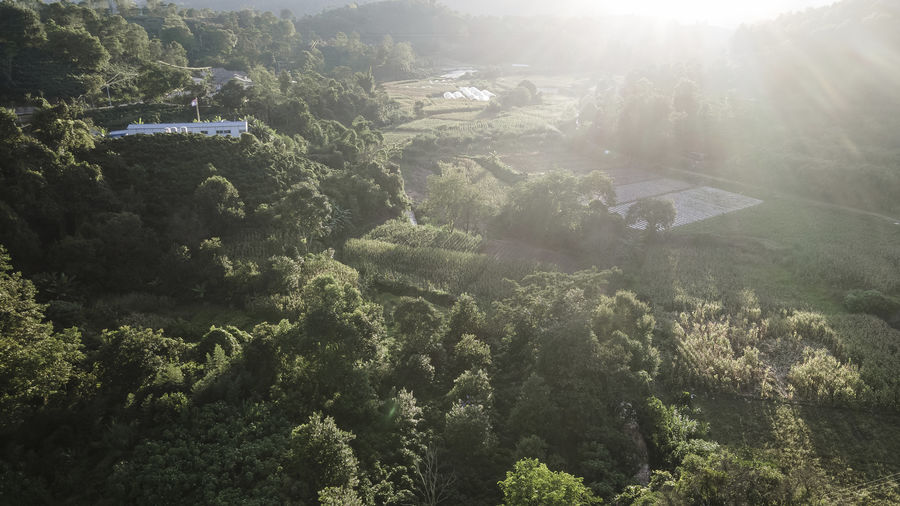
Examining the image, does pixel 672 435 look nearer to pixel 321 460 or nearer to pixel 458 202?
pixel 321 460

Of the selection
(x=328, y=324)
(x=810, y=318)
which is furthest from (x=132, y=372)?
(x=810, y=318)

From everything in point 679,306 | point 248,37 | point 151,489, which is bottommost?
point 679,306

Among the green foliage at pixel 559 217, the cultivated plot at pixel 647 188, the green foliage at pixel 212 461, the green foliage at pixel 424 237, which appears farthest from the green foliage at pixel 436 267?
the cultivated plot at pixel 647 188

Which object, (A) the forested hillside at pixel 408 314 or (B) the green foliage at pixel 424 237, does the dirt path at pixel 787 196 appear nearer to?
(A) the forested hillside at pixel 408 314

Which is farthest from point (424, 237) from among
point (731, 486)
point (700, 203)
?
point (700, 203)

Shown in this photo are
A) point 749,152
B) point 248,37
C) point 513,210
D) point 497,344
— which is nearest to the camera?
point 497,344

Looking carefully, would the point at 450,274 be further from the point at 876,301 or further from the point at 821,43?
the point at 821,43
